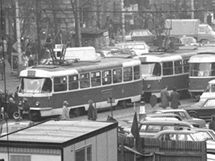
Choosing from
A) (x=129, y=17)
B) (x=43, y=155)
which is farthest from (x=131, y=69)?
(x=129, y=17)

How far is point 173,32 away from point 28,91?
39.1 m

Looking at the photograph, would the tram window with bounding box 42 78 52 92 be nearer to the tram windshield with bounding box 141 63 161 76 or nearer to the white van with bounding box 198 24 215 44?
the tram windshield with bounding box 141 63 161 76

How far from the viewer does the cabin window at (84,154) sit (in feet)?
54.6

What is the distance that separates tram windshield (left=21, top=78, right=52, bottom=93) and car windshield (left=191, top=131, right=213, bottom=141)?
43.1ft

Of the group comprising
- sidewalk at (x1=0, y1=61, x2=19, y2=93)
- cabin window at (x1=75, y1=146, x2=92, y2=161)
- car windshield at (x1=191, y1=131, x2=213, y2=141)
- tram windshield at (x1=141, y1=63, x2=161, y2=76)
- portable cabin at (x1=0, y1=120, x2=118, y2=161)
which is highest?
portable cabin at (x1=0, y1=120, x2=118, y2=161)

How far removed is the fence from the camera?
20141 mm

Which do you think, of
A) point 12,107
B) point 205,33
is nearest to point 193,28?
point 205,33

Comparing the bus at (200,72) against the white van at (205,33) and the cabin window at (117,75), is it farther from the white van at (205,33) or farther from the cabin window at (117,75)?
the white van at (205,33)

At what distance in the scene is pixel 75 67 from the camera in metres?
36.5

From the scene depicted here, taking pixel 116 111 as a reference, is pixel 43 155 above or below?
above

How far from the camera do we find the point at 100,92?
122ft

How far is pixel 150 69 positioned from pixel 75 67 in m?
5.92

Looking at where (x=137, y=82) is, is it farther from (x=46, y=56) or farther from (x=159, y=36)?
(x=159, y=36)

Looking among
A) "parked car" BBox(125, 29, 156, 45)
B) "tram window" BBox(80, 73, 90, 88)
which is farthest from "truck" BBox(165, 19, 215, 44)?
"tram window" BBox(80, 73, 90, 88)
